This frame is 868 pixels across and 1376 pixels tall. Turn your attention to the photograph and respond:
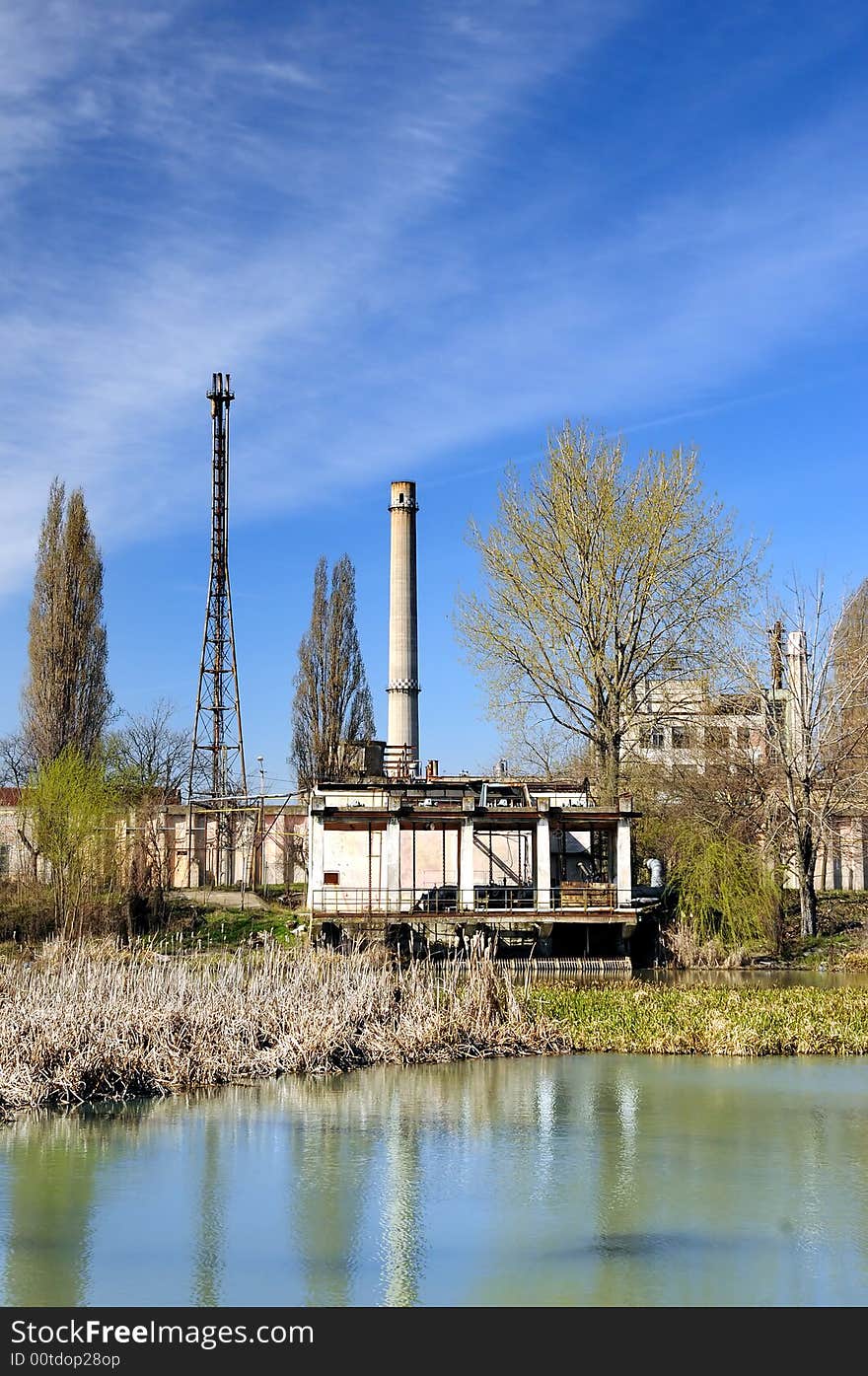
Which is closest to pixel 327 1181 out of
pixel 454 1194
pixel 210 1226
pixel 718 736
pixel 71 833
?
pixel 454 1194

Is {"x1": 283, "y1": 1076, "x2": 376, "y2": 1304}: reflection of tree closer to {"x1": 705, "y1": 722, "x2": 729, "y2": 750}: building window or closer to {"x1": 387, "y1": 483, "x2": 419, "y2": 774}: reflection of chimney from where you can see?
Answer: {"x1": 705, "y1": 722, "x2": 729, "y2": 750}: building window

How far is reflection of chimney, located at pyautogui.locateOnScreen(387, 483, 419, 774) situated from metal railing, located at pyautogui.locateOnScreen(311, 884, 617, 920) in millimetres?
14798

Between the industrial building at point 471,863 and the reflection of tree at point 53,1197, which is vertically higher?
the industrial building at point 471,863

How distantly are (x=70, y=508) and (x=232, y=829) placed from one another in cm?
1207

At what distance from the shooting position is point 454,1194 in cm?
1048

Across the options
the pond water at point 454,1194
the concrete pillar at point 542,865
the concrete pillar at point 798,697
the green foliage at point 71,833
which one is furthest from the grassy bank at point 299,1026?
the concrete pillar at point 798,697

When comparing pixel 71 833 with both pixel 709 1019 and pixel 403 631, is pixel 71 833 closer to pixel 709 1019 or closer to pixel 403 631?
pixel 709 1019

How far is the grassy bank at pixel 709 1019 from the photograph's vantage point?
17.4m

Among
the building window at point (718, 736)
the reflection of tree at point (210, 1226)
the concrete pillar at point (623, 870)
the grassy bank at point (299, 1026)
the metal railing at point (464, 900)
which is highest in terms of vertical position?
the building window at point (718, 736)

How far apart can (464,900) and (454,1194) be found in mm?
17466

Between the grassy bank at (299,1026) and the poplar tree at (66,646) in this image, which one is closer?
the grassy bank at (299,1026)

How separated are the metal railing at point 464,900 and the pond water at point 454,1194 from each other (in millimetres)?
11802

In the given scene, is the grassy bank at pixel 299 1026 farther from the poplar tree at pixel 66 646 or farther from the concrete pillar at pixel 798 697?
the poplar tree at pixel 66 646

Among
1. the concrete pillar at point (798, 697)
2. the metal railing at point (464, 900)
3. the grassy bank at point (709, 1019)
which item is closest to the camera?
the grassy bank at point (709, 1019)
